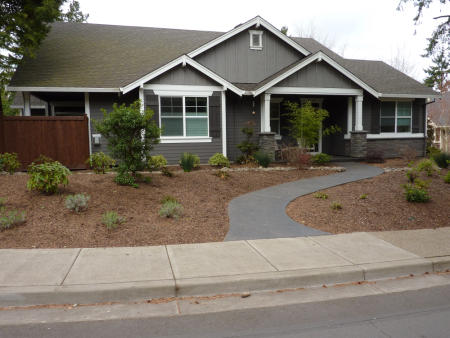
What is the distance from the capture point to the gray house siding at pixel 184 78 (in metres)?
13.9

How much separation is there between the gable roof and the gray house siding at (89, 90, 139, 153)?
532mm

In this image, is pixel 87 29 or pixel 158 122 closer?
pixel 158 122

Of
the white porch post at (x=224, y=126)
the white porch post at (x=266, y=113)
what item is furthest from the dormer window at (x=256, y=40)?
the white porch post at (x=224, y=126)

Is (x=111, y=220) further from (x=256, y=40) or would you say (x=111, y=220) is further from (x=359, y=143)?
(x=359, y=143)

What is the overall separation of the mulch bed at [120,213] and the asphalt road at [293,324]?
7.78 ft

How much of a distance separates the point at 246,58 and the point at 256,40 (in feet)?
3.23

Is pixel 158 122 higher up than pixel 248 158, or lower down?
higher up

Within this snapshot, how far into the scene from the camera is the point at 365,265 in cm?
527

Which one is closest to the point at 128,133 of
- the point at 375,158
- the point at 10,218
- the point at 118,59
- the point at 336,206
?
the point at 10,218

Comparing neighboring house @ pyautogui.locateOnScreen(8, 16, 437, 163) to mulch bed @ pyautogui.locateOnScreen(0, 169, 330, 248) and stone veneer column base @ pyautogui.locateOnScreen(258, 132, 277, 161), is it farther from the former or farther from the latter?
mulch bed @ pyautogui.locateOnScreen(0, 169, 330, 248)

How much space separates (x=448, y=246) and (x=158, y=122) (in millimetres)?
10340

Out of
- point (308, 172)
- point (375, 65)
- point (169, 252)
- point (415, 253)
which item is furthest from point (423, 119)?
point (169, 252)

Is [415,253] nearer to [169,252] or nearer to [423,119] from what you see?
[169,252]

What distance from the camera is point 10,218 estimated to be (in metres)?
6.49
